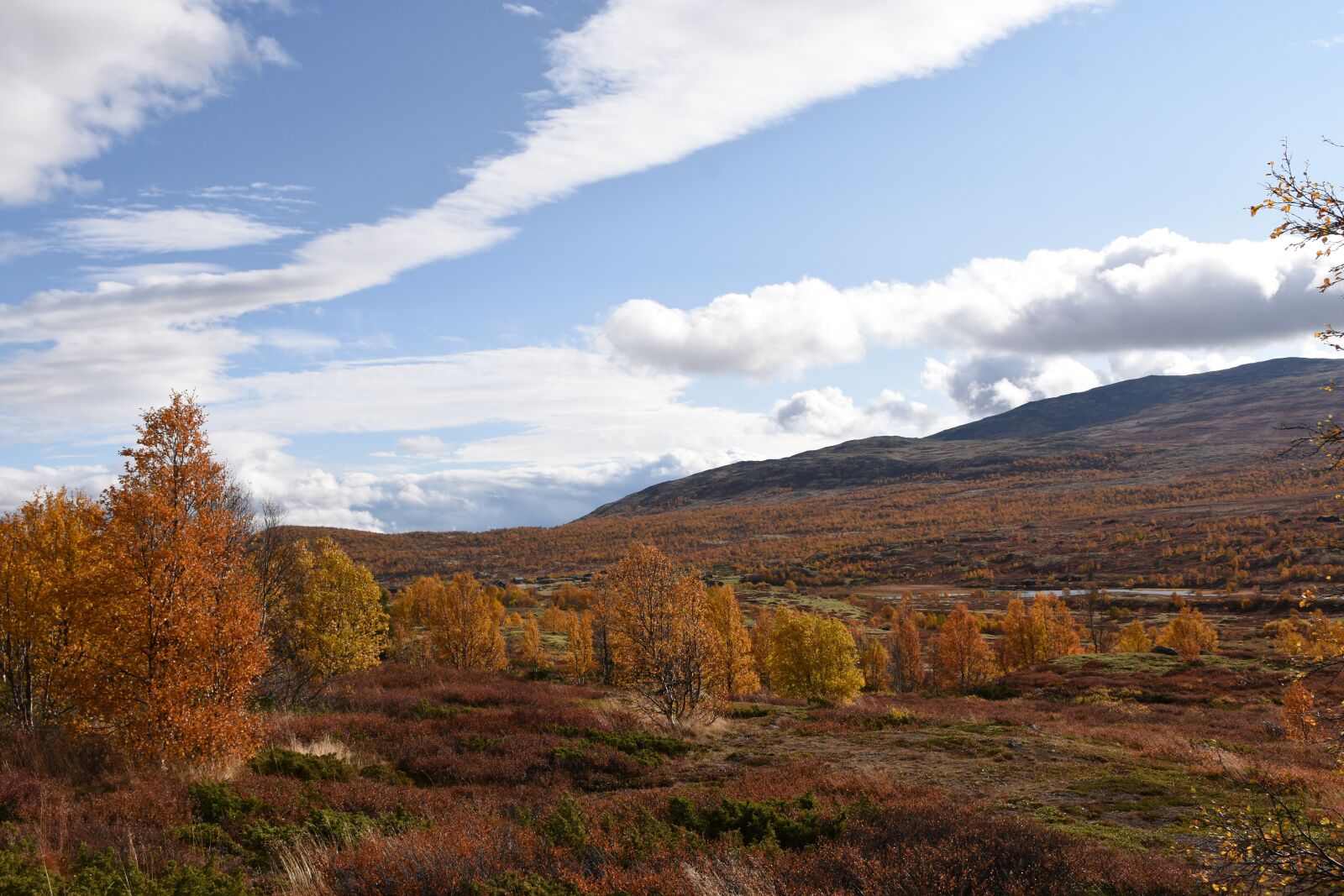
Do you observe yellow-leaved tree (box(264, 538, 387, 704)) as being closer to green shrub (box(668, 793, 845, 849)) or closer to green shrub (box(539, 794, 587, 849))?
green shrub (box(539, 794, 587, 849))

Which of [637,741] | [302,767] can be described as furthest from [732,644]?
[302,767]

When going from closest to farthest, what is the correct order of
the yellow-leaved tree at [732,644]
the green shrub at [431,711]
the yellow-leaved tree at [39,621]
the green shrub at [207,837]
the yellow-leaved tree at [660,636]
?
the green shrub at [207,837]
the yellow-leaved tree at [39,621]
the green shrub at [431,711]
the yellow-leaved tree at [660,636]
the yellow-leaved tree at [732,644]

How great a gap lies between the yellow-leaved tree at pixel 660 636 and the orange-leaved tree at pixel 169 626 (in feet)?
45.3

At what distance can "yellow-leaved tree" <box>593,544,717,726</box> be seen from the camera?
87.4 ft

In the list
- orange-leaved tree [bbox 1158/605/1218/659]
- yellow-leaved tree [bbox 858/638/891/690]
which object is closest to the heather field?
orange-leaved tree [bbox 1158/605/1218/659]

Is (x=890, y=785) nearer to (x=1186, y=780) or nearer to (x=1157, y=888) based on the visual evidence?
(x=1157, y=888)

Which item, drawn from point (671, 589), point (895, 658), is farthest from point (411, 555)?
A: point (671, 589)

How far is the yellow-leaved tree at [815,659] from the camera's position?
4912cm

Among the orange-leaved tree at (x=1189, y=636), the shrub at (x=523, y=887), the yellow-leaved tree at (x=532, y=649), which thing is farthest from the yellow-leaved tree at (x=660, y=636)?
the orange-leaved tree at (x=1189, y=636)

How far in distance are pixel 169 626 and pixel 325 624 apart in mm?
25470

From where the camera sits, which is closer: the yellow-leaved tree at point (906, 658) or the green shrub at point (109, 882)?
the green shrub at point (109, 882)

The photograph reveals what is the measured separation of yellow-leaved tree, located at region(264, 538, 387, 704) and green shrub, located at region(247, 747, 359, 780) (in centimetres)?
2103

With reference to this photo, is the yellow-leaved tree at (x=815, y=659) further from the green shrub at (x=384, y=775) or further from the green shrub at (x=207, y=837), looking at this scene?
the green shrub at (x=207, y=837)

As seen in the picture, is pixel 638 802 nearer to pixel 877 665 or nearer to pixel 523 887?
pixel 523 887
